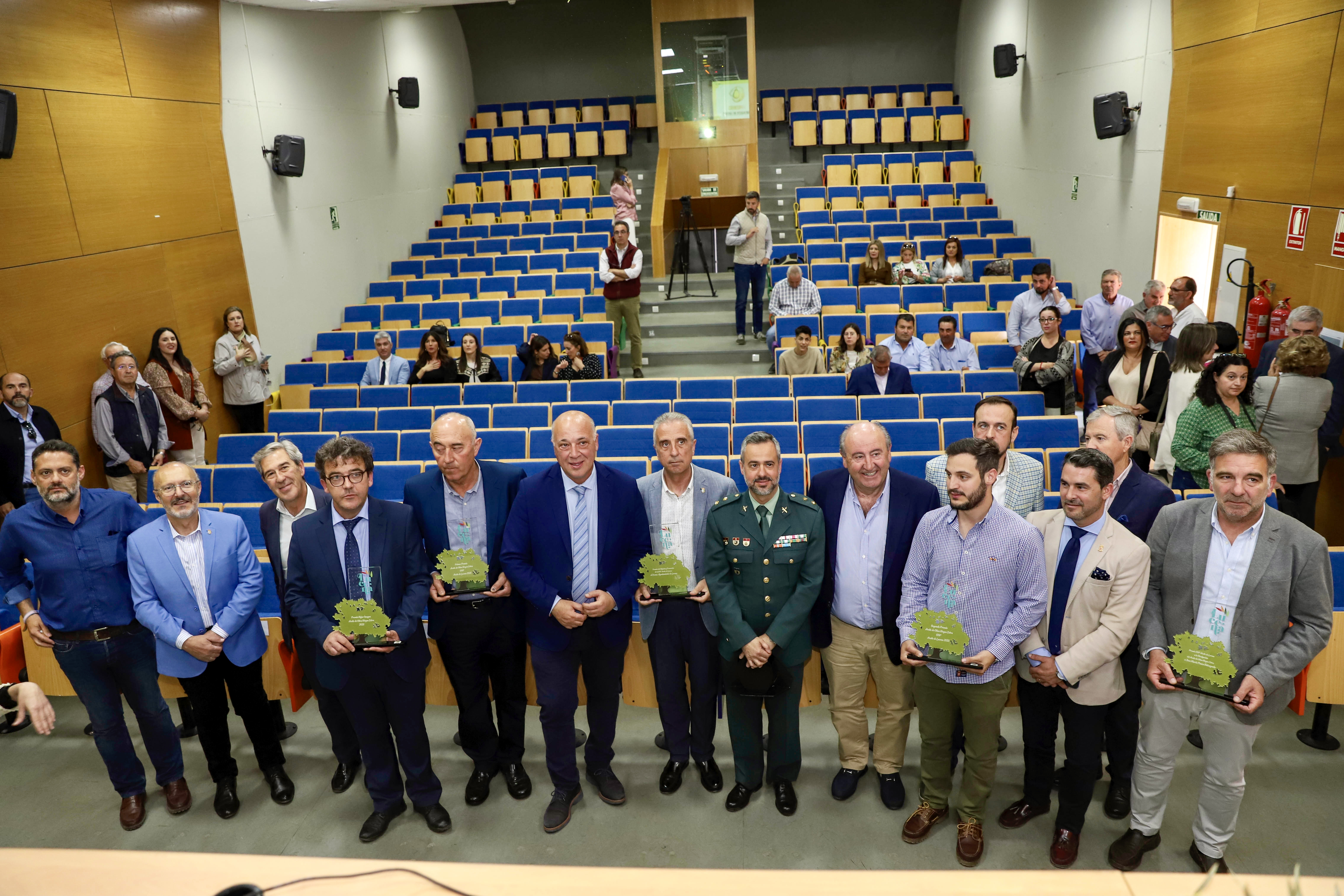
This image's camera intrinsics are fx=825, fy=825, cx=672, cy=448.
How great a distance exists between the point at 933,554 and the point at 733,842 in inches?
45.2

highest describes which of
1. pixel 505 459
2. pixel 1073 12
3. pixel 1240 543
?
pixel 1073 12

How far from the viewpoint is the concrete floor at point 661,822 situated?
2592 mm

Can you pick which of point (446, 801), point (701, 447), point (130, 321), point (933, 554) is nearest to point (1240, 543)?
point (933, 554)

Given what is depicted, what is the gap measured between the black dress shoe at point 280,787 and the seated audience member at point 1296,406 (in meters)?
4.31

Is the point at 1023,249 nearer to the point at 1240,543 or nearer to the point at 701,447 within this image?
the point at 701,447

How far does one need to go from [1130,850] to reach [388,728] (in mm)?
2378

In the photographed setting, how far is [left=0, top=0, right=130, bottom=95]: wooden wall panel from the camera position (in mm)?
5051

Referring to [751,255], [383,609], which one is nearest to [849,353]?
[751,255]

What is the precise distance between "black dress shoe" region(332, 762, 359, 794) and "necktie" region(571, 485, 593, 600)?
3.76 feet

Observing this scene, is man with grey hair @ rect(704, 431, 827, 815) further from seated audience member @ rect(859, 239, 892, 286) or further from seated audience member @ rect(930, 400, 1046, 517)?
seated audience member @ rect(859, 239, 892, 286)

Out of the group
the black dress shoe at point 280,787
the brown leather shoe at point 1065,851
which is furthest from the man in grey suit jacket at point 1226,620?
the black dress shoe at point 280,787

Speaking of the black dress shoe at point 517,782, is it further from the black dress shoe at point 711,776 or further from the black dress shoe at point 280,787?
the black dress shoe at point 280,787

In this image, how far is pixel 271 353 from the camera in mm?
7402

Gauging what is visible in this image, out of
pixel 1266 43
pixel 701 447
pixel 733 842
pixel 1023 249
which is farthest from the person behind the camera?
pixel 1023 249
